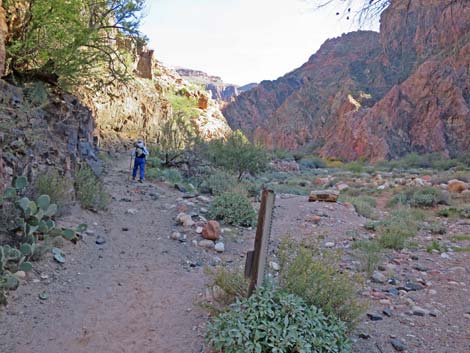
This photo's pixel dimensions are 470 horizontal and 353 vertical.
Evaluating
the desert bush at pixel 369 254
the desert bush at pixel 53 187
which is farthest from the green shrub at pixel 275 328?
the desert bush at pixel 53 187

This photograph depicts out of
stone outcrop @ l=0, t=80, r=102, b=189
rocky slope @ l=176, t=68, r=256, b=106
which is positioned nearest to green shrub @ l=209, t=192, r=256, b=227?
stone outcrop @ l=0, t=80, r=102, b=189

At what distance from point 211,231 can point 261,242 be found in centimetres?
353

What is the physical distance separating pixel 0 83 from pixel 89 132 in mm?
3529

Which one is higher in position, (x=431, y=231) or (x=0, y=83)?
(x=0, y=83)

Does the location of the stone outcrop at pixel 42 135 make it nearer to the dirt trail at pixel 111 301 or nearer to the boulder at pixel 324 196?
the dirt trail at pixel 111 301

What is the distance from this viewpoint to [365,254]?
611cm

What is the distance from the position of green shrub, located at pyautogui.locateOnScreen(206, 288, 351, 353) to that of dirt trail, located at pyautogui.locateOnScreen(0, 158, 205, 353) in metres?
0.52

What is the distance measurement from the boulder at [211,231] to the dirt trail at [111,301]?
0.57 meters

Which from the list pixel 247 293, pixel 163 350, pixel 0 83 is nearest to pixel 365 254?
pixel 247 293

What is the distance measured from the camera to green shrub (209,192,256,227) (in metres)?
7.64

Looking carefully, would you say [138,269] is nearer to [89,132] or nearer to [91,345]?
[91,345]

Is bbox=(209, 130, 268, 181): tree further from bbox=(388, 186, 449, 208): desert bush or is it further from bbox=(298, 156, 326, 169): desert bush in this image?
bbox=(298, 156, 326, 169): desert bush

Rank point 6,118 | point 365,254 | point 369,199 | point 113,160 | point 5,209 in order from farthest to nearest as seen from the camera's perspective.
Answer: point 113,160, point 369,199, point 365,254, point 6,118, point 5,209

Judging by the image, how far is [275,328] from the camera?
2.86 meters
